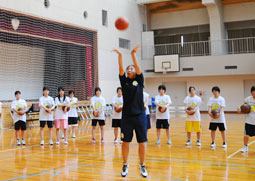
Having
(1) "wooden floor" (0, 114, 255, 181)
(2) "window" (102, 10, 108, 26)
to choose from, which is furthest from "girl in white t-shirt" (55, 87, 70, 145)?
(2) "window" (102, 10, 108, 26)

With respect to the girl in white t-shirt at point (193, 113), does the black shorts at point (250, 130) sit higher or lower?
lower

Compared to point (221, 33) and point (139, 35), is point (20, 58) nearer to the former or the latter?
point (139, 35)

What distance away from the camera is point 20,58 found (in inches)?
541

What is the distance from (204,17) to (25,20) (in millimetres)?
12646

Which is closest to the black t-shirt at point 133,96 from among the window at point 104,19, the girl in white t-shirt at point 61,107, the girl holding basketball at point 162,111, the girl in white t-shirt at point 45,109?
the girl holding basketball at point 162,111

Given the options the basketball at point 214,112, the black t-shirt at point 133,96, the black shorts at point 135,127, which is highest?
the black t-shirt at point 133,96

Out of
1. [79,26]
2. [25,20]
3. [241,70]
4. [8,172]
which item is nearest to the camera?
[8,172]

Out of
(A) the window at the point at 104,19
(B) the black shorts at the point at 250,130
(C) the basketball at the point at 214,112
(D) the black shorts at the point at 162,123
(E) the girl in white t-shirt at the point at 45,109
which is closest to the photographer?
(B) the black shorts at the point at 250,130

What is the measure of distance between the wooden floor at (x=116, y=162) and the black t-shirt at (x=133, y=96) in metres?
1.03

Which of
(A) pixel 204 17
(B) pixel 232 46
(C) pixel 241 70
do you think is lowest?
(C) pixel 241 70

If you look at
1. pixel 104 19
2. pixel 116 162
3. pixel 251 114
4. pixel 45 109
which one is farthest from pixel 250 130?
pixel 104 19

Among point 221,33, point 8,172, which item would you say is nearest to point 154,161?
point 8,172

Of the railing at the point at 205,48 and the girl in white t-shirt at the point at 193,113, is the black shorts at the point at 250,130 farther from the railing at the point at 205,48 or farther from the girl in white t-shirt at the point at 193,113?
the railing at the point at 205,48

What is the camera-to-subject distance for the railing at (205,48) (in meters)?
19.0
